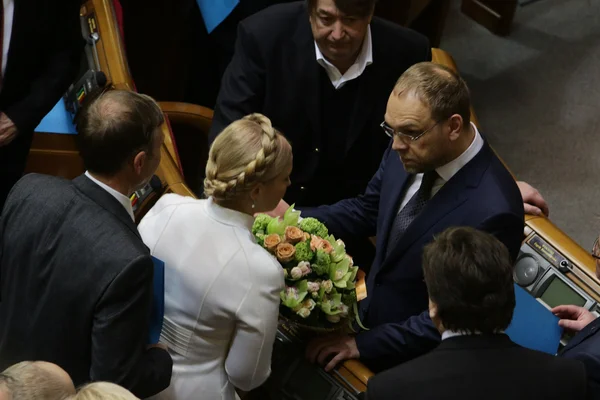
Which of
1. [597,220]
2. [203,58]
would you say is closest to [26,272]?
[203,58]

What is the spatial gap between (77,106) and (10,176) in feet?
1.39

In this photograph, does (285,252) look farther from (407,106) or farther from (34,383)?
(34,383)

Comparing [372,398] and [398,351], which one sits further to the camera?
[398,351]

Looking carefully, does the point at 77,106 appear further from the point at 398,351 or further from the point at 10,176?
the point at 398,351

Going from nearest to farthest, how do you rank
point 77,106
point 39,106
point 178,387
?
point 178,387
point 39,106
point 77,106

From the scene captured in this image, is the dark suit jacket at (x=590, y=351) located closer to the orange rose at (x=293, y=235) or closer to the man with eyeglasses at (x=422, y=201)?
the man with eyeglasses at (x=422, y=201)

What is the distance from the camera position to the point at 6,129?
2986mm

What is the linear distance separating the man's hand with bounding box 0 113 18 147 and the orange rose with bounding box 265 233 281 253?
4.24 feet

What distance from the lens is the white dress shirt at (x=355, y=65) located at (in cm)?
292

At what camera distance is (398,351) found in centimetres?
244

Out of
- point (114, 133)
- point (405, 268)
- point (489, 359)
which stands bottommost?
point (405, 268)

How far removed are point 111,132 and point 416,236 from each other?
1.01m

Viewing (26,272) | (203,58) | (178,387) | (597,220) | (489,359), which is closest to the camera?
(489,359)

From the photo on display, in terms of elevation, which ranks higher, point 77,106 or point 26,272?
point 26,272
